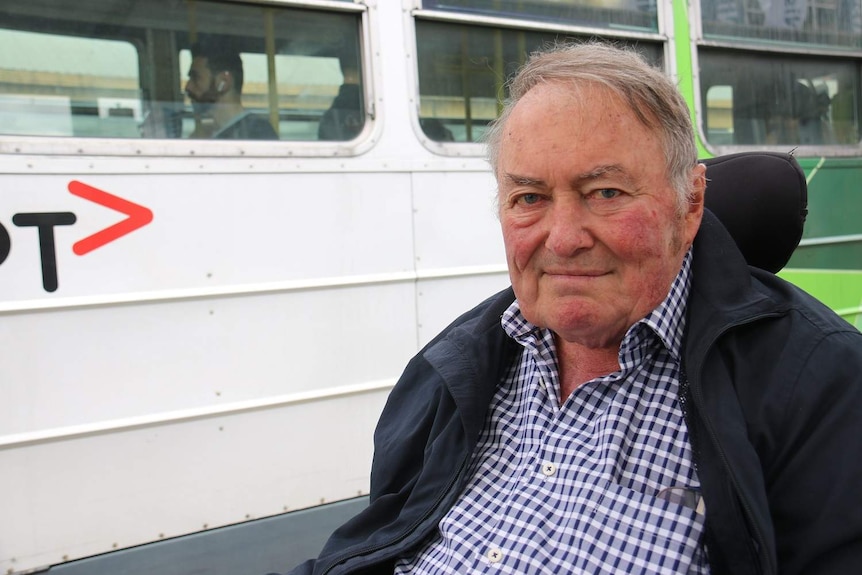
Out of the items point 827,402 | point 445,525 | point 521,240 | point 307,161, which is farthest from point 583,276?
point 307,161

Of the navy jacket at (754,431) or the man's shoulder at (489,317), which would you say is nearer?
the navy jacket at (754,431)

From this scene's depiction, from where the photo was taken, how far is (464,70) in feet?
9.16

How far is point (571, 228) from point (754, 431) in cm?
45

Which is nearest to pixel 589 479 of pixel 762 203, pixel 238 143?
pixel 762 203

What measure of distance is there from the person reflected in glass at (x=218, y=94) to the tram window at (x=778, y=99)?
2034 mm

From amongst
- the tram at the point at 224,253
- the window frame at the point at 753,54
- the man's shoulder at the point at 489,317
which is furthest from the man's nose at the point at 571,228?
the window frame at the point at 753,54

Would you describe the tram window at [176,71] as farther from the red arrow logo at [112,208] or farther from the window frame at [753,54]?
the window frame at [753,54]

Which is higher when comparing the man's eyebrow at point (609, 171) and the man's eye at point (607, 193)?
the man's eyebrow at point (609, 171)

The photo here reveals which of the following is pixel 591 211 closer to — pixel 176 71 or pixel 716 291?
pixel 716 291

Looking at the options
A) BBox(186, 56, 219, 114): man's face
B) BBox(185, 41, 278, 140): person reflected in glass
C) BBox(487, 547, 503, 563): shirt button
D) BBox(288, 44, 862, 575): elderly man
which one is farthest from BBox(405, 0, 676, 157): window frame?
BBox(487, 547, 503, 563): shirt button

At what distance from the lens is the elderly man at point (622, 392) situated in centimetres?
109

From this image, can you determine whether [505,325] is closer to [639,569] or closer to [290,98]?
[639,569]

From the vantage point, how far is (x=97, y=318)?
7.31 feet

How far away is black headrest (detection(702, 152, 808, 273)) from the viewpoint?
58.5 inches
